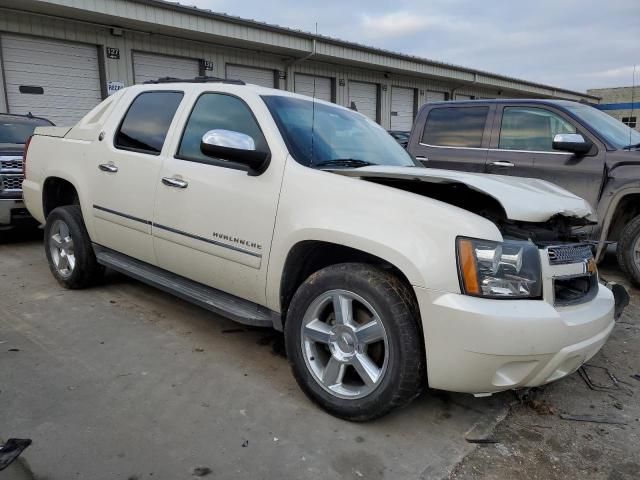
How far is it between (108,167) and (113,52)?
946 cm

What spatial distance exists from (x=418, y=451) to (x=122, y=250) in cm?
283

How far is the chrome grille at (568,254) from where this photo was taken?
8.16 ft

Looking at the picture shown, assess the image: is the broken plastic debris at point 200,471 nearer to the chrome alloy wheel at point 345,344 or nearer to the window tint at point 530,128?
the chrome alloy wheel at point 345,344

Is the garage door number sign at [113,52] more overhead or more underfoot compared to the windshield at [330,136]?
more overhead

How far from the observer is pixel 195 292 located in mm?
3490

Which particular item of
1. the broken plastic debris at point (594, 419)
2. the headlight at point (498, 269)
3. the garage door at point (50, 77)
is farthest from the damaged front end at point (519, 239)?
Answer: the garage door at point (50, 77)

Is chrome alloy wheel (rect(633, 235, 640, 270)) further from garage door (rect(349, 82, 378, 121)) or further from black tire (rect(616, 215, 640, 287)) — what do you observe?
garage door (rect(349, 82, 378, 121))

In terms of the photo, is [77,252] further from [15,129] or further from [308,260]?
[15,129]

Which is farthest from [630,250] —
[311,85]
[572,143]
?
[311,85]

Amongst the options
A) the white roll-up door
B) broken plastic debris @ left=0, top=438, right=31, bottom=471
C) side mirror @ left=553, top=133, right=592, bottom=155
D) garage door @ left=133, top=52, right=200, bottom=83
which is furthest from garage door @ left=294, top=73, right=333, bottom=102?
broken plastic debris @ left=0, top=438, right=31, bottom=471

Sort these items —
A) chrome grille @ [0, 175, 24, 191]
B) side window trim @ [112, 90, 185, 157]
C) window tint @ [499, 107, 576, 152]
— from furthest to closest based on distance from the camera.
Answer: chrome grille @ [0, 175, 24, 191] → window tint @ [499, 107, 576, 152] → side window trim @ [112, 90, 185, 157]

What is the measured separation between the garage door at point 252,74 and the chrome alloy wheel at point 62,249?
10627 millimetres

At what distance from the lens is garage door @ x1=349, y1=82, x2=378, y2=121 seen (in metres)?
18.6

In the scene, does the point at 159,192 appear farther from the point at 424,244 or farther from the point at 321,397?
the point at 424,244
